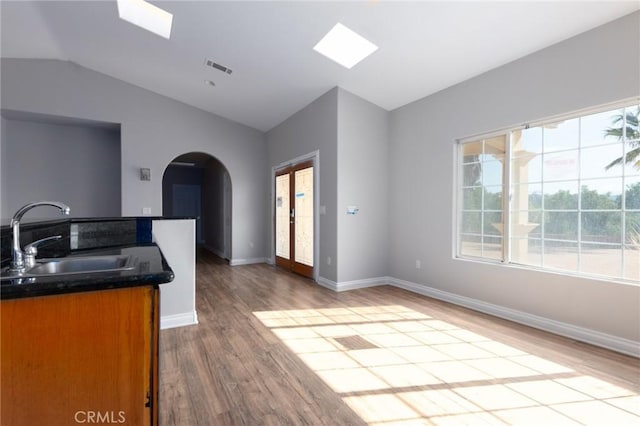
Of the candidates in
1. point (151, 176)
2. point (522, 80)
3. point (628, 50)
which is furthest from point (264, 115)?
point (628, 50)

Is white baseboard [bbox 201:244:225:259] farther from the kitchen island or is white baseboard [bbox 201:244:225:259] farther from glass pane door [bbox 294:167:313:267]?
the kitchen island

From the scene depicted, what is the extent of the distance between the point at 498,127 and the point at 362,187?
6.29 feet

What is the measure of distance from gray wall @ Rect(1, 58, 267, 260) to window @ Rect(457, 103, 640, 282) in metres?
4.33

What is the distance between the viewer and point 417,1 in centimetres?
279

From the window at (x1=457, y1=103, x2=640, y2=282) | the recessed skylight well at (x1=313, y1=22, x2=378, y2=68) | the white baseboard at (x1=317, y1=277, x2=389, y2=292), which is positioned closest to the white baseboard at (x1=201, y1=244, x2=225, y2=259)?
the white baseboard at (x1=317, y1=277, x2=389, y2=292)

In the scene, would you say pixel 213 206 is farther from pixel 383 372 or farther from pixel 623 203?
pixel 623 203

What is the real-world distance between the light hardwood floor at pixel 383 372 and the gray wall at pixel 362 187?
119 centimetres

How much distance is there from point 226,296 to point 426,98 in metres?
3.80

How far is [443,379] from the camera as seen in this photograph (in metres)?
2.15

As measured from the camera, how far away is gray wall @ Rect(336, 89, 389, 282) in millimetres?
4555

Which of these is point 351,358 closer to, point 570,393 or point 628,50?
point 570,393

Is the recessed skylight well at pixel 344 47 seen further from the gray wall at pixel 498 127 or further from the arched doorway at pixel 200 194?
the arched doorway at pixel 200 194

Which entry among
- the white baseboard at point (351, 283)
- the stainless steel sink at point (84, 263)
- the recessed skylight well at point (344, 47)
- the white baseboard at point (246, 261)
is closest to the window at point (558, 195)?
the white baseboard at point (351, 283)

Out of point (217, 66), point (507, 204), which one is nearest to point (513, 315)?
point (507, 204)
